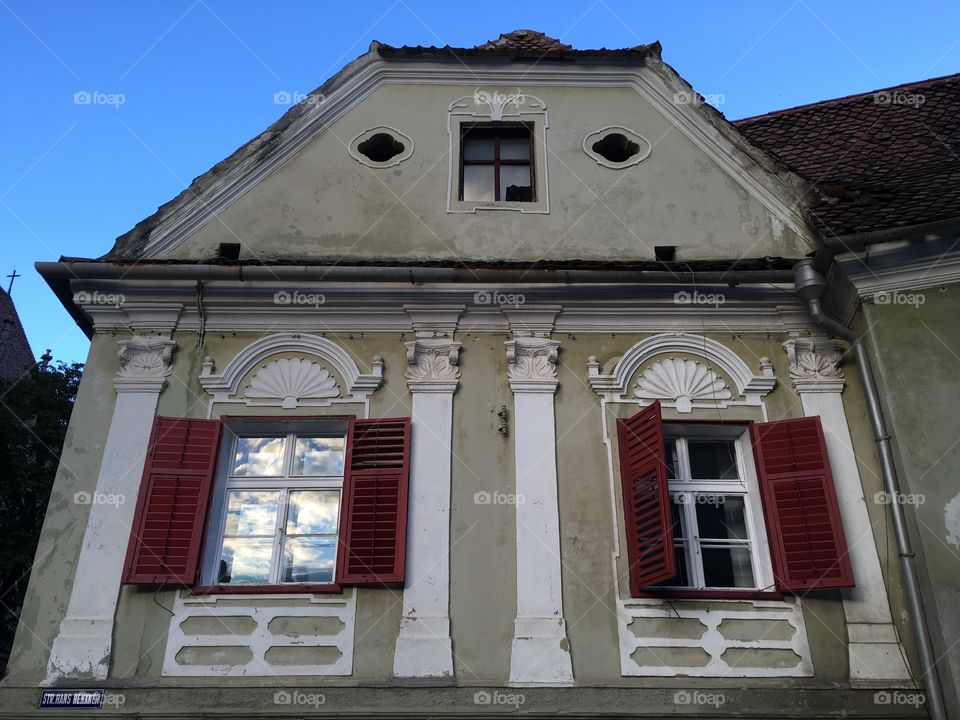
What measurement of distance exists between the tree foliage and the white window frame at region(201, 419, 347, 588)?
22.0 ft

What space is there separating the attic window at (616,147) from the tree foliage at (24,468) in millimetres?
8797

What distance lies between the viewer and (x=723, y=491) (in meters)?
7.39

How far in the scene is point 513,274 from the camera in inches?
315

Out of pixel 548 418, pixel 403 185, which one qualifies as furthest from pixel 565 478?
pixel 403 185

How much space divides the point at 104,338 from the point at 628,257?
4969 millimetres

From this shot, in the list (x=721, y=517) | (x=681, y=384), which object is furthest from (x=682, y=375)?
(x=721, y=517)

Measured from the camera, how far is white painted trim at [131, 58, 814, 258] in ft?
28.3

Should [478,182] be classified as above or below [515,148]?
below

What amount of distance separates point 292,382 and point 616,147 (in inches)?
169

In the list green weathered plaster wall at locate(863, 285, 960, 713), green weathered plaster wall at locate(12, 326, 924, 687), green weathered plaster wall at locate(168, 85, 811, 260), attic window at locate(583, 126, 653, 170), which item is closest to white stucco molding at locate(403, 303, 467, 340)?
green weathered plaster wall at locate(12, 326, 924, 687)

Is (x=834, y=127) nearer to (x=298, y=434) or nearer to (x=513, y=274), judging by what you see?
(x=513, y=274)

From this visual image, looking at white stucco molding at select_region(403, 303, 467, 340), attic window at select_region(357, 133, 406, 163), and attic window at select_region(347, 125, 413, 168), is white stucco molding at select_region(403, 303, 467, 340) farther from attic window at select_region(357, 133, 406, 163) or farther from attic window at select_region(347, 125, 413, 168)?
attic window at select_region(357, 133, 406, 163)

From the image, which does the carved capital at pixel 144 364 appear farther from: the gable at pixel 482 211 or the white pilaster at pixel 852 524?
the white pilaster at pixel 852 524

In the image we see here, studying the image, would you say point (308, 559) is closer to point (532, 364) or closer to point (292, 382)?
point (292, 382)
